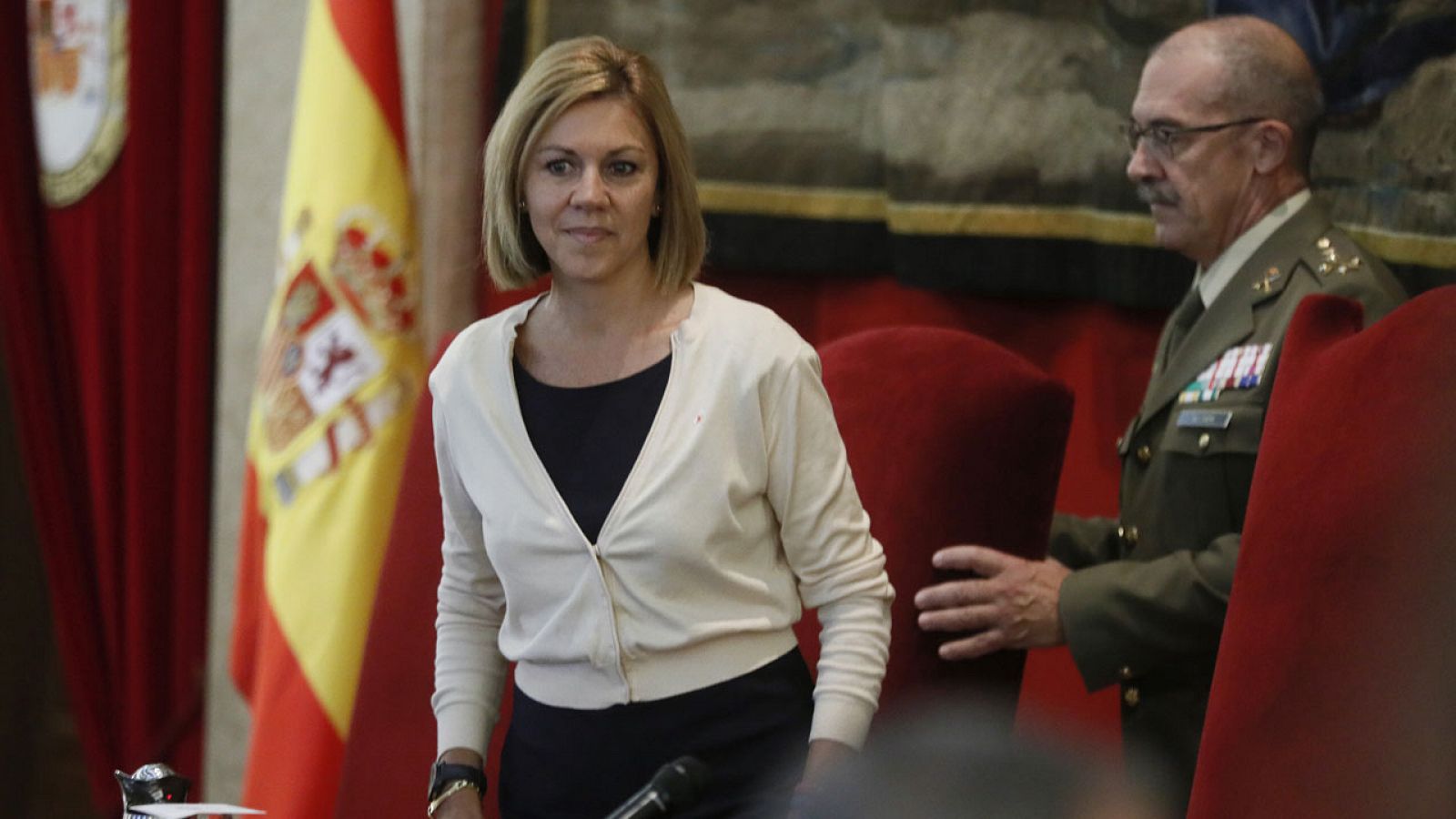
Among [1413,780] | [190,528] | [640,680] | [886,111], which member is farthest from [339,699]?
[1413,780]

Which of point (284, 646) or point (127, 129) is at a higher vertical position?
point (127, 129)

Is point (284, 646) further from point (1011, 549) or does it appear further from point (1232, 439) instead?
point (1232, 439)

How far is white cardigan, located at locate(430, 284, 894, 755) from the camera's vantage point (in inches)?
58.9

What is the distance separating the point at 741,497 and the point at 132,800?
0.55 meters

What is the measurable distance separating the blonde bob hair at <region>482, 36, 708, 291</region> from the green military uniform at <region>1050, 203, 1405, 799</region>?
699mm

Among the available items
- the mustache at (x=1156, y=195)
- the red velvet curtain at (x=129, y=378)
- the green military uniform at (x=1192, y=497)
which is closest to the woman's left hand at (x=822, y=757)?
the green military uniform at (x=1192, y=497)

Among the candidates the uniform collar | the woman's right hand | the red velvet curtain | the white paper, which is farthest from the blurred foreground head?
the red velvet curtain

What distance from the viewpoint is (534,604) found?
156 centimetres

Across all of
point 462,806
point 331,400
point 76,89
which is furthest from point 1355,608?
point 76,89

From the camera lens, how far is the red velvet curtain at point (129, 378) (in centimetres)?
360

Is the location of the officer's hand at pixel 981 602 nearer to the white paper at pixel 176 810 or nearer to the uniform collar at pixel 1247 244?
the uniform collar at pixel 1247 244

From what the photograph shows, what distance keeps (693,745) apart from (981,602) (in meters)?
0.49

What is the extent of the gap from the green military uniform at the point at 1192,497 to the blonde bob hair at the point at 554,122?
699 mm

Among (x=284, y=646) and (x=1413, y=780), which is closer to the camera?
(x=1413, y=780)
